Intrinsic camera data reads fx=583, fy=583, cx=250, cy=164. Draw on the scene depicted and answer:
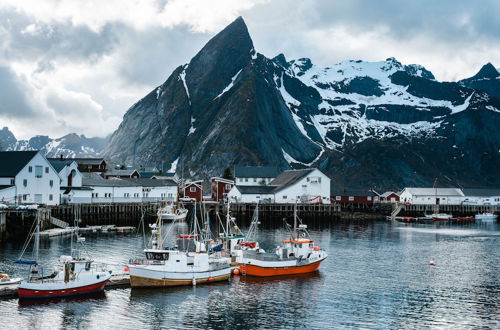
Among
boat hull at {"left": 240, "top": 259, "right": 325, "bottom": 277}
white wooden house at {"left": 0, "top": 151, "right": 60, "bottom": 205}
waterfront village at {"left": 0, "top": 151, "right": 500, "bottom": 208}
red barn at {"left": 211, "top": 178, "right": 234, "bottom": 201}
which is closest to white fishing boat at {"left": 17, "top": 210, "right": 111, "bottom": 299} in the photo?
boat hull at {"left": 240, "top": 259, "right": 325, "bottom": 277}

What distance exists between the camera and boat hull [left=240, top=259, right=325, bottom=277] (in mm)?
53375

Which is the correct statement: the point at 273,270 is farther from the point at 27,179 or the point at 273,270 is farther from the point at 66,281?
the point at 27,179

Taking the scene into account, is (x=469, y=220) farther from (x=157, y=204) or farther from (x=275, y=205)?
(x=157, y=204)

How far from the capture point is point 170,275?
4784cm

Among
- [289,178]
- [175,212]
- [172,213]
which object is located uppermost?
[289,178]

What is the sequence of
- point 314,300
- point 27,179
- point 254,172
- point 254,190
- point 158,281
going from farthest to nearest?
point 254,172, point 254,190, point 27,179, point 158,281, point 314,300

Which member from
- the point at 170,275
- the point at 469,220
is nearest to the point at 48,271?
the point at 170,275

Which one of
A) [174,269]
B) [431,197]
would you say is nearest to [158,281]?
[174,269]

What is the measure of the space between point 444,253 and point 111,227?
1869 inches

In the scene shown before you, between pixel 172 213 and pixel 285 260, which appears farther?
pixel 172 213

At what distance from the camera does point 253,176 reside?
159 meters

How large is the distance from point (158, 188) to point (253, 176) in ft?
128

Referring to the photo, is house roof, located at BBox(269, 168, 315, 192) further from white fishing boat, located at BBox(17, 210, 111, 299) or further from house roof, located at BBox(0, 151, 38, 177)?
white fishing boat, located at BBox(17, 210, 111, 299)

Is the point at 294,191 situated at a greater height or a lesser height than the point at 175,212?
greater
